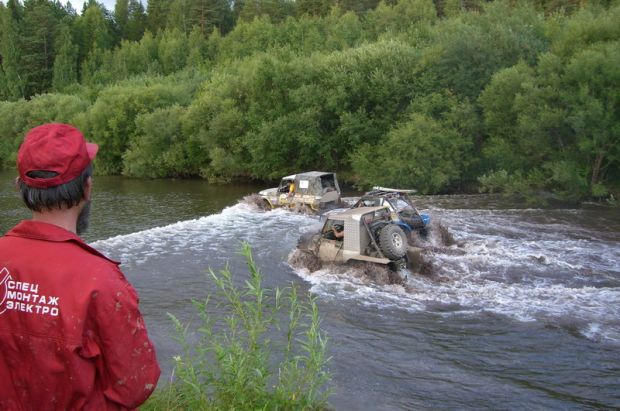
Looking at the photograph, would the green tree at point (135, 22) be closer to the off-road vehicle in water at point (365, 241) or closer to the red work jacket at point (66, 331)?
the off-road vehicle in water at point (365, 241)

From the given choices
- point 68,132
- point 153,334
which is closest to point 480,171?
point 153,334

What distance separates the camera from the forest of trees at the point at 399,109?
28875 millimetres

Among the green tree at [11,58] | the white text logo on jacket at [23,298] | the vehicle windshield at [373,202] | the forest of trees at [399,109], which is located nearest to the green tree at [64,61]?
the green tree at [11,58]

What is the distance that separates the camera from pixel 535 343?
12.1 metres

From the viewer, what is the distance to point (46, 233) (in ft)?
8.57

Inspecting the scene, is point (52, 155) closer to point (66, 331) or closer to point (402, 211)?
point (66, 331)

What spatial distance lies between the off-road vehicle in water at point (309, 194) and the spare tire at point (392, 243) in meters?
10.3

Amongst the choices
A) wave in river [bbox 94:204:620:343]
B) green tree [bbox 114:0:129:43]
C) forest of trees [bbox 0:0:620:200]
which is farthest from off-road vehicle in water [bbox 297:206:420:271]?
green tree [bbox 114:0:129:43]

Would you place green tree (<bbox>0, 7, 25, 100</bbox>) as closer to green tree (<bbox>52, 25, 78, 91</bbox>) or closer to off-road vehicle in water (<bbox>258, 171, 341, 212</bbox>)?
green tree (<bbox>52, 25, 78, 91</bbox>)

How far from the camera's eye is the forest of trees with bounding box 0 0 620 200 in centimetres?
2888

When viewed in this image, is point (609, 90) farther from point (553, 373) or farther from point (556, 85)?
point (553, 373)

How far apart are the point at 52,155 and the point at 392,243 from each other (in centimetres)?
1350

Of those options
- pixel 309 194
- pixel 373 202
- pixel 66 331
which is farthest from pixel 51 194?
pixel 309 194

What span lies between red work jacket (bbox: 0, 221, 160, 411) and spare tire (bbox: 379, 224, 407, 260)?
43.5 ft
